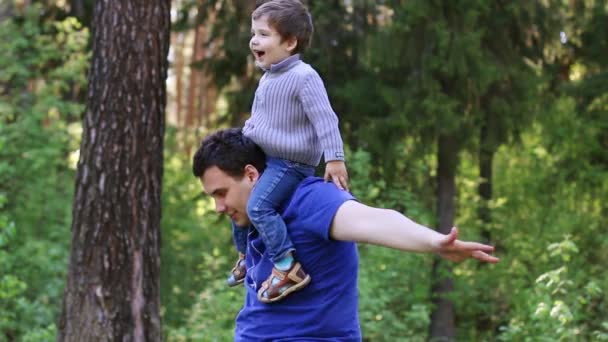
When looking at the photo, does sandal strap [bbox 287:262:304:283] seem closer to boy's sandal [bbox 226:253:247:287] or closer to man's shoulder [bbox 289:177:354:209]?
man's shoulder [bbox 289:177:354:209]

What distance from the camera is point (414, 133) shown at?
14.3 m

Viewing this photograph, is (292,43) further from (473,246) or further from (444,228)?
(444,228)

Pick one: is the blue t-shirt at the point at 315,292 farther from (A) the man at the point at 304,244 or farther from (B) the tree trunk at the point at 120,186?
(B) the tree trunk at the point at 120,186

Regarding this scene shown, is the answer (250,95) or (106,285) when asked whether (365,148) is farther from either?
(106,285)

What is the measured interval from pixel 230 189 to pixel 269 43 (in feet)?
1.66

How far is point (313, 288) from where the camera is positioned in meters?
3.21

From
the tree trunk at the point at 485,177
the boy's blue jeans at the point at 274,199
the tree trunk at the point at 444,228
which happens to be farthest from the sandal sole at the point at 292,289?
the tree trunk at the point at 485,177

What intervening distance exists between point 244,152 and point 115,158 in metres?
4.40

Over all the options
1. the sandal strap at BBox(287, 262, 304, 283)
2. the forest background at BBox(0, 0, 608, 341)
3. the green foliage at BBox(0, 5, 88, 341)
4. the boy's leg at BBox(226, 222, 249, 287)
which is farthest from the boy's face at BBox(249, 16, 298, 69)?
the green foliage at BBox(0, 5, 88, 341)

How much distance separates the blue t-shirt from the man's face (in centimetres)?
18

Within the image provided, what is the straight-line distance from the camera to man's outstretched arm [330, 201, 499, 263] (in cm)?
262

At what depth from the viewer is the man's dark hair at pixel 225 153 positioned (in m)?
3.28

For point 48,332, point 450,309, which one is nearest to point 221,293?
point 48,332

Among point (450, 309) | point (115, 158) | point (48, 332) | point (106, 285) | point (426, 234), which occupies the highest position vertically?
point (426, 234)
